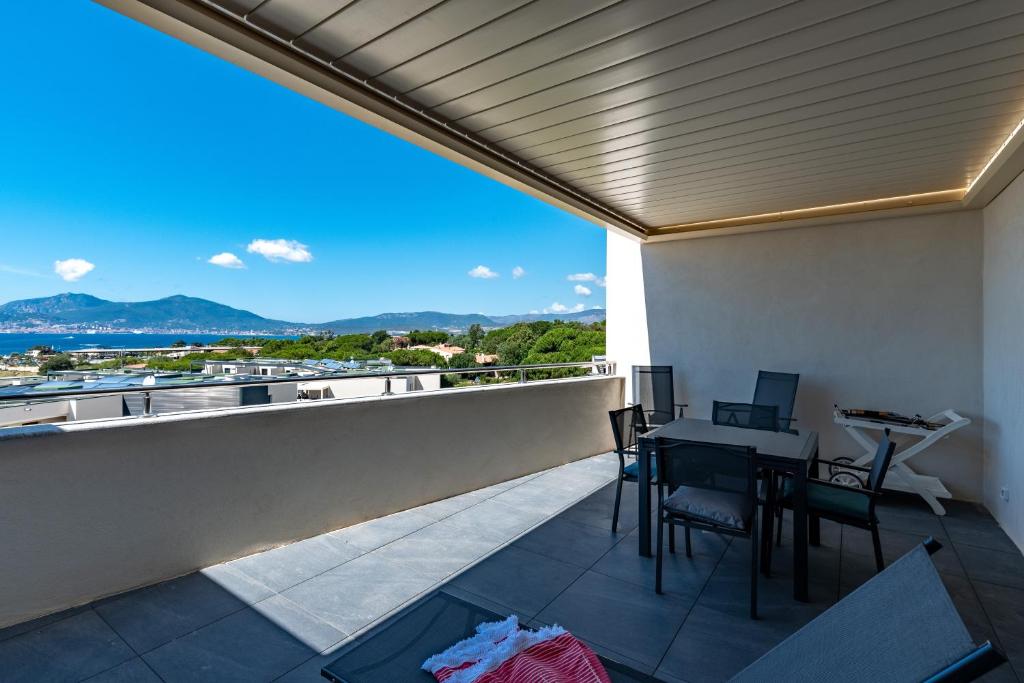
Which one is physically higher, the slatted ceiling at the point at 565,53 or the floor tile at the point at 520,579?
the slatted ceiling at the point at 565,53

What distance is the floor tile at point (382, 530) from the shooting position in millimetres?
3178

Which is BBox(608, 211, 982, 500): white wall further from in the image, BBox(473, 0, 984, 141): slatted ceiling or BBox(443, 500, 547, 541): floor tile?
BBox(473, 0, 984, 141): slatted ceiling

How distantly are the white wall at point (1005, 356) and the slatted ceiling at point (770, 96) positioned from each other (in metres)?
1.66

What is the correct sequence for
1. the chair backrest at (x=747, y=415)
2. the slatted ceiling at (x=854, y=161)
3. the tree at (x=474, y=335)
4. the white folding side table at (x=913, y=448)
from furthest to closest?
the tree at (x=474, y=335), the white folding side table at (x=913, y=448), the chair backrest at (x=747, y=415), the slatted ceiling at (x=854, y=161)

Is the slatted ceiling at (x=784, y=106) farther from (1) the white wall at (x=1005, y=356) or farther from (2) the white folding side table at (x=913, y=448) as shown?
(2) the white folding side table at (x=913, y=448)

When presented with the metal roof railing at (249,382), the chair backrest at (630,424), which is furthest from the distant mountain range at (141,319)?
the chair backrest at (630,424)

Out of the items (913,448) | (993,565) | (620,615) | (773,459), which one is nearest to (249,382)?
(620,615)

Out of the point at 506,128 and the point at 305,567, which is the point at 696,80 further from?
the point at 305,567

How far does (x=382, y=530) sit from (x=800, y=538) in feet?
8.50

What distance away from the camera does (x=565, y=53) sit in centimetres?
215

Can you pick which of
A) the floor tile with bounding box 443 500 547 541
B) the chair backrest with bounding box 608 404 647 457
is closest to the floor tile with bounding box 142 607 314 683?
the floor tile with bounding box 443 500 547 541

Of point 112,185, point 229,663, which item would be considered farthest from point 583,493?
point 112,185

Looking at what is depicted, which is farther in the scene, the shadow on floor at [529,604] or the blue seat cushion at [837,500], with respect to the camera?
the blue seat cushion at [837,500]

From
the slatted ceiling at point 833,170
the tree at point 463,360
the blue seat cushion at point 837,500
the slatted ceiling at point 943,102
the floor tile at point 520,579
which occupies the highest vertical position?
the slatted ceiling at point 943,102
